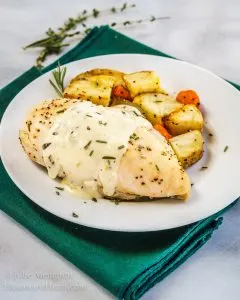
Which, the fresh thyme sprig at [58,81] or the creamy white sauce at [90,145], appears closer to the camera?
the creamy white sauce at [90,145]

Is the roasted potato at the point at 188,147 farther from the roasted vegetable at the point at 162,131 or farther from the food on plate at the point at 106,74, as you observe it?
the food on plate at the point at 106,74

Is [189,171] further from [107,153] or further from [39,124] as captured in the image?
[39,124]

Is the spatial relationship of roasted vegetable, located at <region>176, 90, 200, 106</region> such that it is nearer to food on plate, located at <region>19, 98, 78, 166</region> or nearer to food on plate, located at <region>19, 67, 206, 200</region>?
food on plate, located at <region>19, 67, 206, 200</region>

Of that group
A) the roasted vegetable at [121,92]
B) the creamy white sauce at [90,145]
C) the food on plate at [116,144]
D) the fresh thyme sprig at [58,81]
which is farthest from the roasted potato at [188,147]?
the fresh thyme sprig at [58,81]

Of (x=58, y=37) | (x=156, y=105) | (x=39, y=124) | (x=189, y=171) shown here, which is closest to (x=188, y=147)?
(x=189, y=171)

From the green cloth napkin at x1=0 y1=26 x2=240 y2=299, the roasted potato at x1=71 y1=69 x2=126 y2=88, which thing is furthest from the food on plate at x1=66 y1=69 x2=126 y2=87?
the green cloth napkin at x1=0 y1=26 x2=240 y2=299

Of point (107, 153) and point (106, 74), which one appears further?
point (106, 74)

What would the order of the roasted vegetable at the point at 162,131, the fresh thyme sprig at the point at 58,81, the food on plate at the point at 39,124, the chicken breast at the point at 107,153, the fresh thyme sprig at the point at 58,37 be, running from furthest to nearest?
the fresh thyme sprig at the point at 58,37 → the fresh thyme sprig at the point at 58,81 → the roasted vegetable at the point at 162,131 → the food on plate at the point at 39,124 → the chicken breast at the point at 107,153
